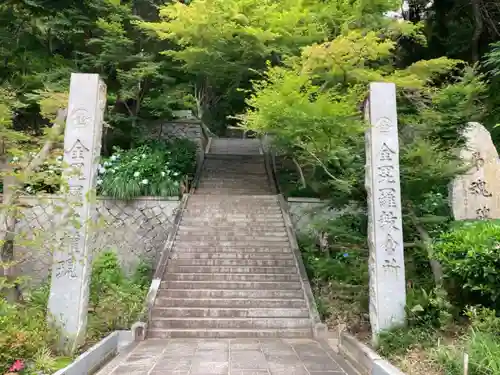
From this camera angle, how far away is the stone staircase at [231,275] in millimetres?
7812

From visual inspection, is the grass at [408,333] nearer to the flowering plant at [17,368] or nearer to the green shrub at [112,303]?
the green shrub at [112,303]

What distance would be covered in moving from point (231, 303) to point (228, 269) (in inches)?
46.6

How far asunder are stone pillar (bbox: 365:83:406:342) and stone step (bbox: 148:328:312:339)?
6.45ft

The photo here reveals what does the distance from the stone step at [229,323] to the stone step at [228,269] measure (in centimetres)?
161

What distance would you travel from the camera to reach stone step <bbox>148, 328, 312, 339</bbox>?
7488 millimetres

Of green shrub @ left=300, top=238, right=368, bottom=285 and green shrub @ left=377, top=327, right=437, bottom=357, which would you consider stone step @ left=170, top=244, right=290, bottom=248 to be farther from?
green shrub @ left=377, top=327, right=437, bottom=357

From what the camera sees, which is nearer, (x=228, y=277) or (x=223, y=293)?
(x=223, y=293)

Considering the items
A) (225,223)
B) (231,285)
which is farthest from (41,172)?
(225,223)

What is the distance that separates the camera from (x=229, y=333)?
757cm

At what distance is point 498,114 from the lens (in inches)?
510

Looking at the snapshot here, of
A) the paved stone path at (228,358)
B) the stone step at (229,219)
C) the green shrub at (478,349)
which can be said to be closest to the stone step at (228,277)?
the paved stone path at (228,358)

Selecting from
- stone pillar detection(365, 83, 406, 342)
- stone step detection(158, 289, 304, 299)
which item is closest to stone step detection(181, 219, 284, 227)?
stone step detection(158, 289, 304, 299)

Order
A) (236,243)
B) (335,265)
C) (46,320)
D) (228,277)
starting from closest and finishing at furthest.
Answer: (46,320) < (335,265) < (228,277) < (236,243)

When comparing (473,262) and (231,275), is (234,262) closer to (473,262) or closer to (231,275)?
(231,275)
